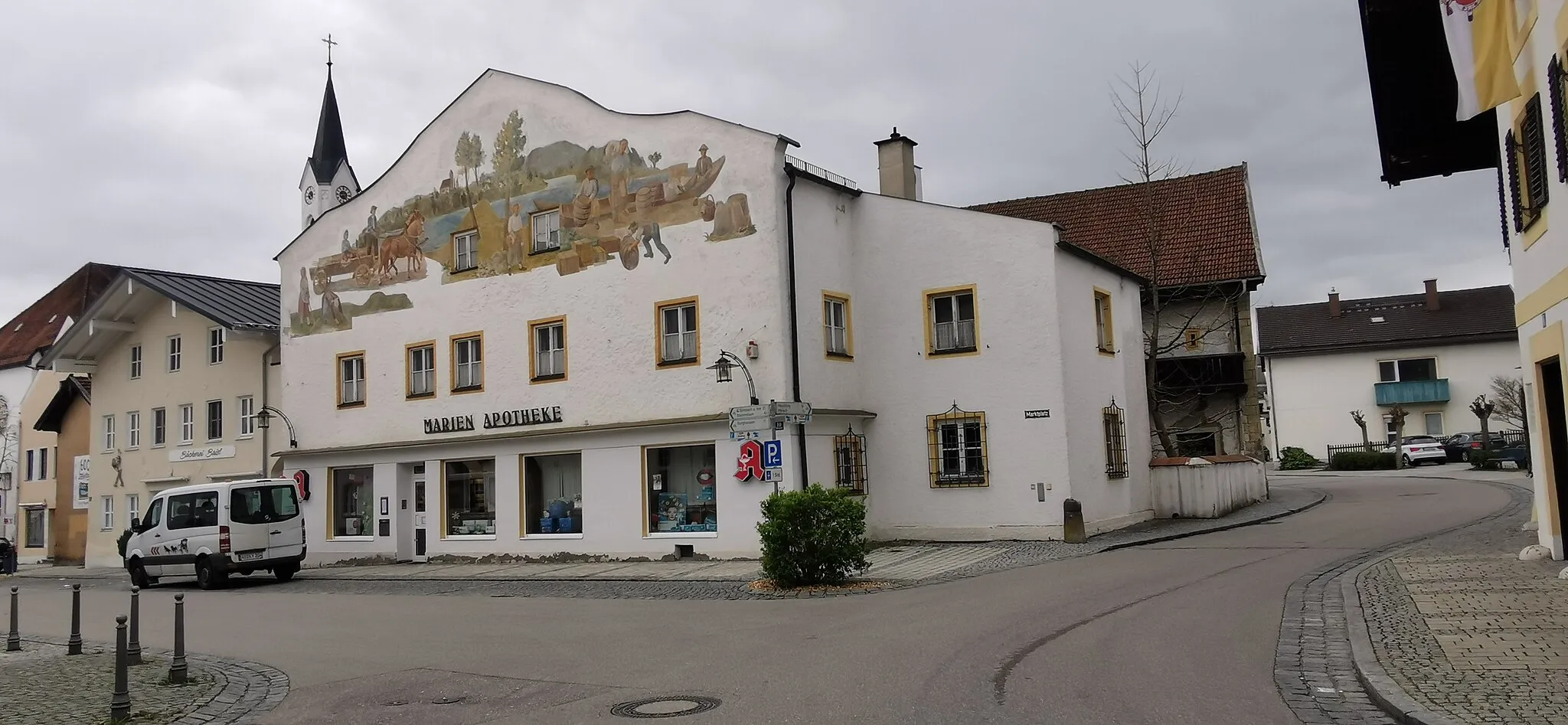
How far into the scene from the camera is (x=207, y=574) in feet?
77.9

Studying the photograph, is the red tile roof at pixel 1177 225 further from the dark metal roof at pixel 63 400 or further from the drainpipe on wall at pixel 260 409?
the dark metal roof at pixel 63 400

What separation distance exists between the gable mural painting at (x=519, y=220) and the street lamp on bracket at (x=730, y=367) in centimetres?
228

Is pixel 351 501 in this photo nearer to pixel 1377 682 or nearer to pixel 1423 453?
pixel 1377 682

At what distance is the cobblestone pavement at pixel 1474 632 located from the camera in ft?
23.6

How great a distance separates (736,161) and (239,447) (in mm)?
17520

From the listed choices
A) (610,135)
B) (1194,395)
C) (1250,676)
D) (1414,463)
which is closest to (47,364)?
(610,135)

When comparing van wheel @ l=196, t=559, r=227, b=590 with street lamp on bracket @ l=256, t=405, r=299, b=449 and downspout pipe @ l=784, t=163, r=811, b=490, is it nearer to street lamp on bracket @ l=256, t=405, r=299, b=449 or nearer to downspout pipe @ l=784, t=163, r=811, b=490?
street lamp on bracket @ l=256, t=405, r=299, b=449

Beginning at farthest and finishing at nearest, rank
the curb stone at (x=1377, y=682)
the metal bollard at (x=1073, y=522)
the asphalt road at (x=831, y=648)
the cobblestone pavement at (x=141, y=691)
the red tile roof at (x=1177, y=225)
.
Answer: the red tile roof at (x=1177, y=225) → the metal bollard at (x=1073, y=522) → the cobblestone pavement at (x=141, y=691) → the asphalt road at (x=831, y=648) → the curb stone at (x=1377, y=682)

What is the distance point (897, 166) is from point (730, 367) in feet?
25.4

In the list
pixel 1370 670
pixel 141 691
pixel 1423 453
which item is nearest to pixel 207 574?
pixel 141 691

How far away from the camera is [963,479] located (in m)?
23.3

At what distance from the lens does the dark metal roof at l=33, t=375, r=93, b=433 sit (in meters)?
39.2

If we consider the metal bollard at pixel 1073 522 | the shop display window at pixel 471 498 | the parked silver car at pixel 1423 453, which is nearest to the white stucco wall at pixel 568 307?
the shop display window at pixel 471 498

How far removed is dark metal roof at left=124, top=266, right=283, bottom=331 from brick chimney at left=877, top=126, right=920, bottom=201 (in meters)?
16.3
